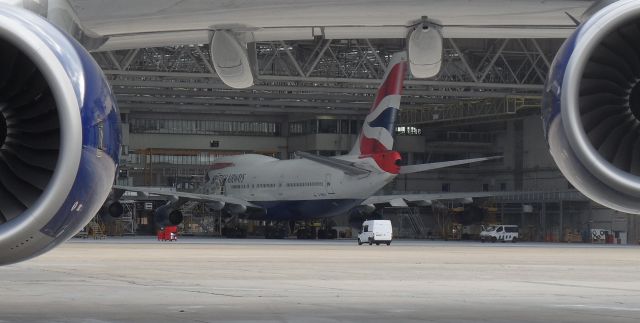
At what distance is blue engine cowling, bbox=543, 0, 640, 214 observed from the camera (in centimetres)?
844

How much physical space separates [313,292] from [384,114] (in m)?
38.7

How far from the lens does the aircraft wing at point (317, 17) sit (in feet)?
31.6

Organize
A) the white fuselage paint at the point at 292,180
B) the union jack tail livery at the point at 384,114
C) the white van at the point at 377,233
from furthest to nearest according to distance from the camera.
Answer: the white fuselage paint at the point at 292,180, the white van at the point at 377,233, the union jack tail livery at the point at 384,114

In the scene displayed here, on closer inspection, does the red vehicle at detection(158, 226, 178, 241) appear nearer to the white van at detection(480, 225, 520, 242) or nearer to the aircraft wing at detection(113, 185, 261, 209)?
the aircraft wing at detection(113, 185, 261, 209)

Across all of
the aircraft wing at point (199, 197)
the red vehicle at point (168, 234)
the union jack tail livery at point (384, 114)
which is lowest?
the red vehicle at point (168, 234)

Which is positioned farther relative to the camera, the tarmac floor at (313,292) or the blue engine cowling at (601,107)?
the tarmac floor at (313,292)

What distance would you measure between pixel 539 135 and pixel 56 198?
72.8m

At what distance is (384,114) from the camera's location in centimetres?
5656

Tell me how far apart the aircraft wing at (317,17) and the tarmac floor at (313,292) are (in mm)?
3335

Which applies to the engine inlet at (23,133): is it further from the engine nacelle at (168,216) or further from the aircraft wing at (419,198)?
the aircraft wing at (419,198)

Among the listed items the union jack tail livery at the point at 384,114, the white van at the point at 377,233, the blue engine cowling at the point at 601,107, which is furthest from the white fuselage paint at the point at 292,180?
the blue engine cowling at the point at 601,107

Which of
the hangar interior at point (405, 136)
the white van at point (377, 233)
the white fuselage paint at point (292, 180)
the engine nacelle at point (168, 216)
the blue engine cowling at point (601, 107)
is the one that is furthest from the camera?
the hangar interior at point (405, 136)

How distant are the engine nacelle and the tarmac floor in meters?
33.0

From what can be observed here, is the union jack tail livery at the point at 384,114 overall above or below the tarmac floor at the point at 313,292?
above
